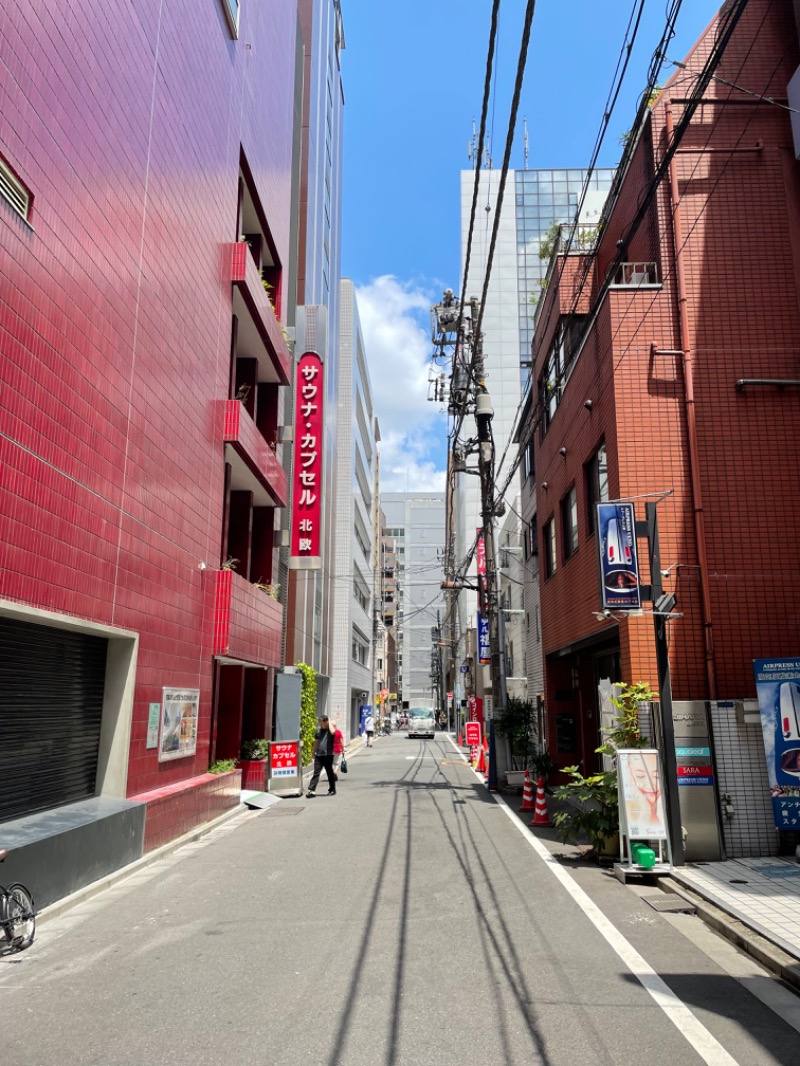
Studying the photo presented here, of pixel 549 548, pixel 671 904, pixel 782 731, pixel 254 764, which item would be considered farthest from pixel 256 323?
pixel 671 904

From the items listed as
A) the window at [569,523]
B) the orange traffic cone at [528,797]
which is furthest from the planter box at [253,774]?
the window at [569,523]

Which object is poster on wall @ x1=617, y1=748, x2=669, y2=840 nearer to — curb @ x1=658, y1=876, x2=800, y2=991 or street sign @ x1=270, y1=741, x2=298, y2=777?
curb @ x1=658, y1=876, x2=800, y2=991

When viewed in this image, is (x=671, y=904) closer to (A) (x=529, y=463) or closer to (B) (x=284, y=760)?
(B) (x=284, y=760)

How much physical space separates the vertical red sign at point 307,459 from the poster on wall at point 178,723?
897 cm

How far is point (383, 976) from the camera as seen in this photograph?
5586 millimetres

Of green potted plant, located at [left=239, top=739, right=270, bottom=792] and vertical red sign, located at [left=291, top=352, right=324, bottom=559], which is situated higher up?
vertical red sign, located at [left=291, top=352, right=324, bottom=559]

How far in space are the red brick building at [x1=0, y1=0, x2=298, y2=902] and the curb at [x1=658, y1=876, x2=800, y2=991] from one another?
6.10m

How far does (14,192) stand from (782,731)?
1022 centimetres

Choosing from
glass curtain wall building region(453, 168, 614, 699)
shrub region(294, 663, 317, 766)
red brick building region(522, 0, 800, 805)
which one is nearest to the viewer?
red brick building region(522, 0, 800, 805)

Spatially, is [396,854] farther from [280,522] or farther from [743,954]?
[280,522]

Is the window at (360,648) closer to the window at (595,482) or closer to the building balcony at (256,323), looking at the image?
the building balcony at (256,323)

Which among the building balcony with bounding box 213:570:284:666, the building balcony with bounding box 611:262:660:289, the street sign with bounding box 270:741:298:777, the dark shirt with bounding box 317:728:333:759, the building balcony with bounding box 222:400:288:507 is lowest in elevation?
the street sign with bounding box 270:741:298:777

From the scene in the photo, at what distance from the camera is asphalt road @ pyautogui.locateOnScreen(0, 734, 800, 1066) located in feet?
14.5

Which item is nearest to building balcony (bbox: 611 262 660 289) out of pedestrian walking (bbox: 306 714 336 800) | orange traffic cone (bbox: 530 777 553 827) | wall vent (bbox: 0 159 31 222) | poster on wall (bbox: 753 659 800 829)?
poster on wall (bbox: 753 659 800 829)
